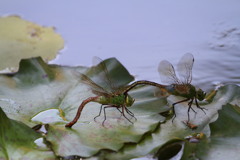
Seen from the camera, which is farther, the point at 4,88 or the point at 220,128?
the point at 4,88

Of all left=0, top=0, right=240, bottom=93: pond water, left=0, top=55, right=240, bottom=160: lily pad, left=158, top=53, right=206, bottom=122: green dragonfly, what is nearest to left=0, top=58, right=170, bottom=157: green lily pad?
left=0, top=55, right=240, bottom=160: lily pad

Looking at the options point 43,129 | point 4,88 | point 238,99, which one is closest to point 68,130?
point 43,129

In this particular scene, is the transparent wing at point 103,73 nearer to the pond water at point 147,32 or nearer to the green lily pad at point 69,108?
the green lily pad at point 69,108

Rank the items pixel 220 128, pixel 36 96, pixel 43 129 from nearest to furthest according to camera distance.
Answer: pixel 220 128 → pixel 43 129 → pixel 36 96

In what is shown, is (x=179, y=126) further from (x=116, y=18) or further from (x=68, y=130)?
(x=116, y=18)

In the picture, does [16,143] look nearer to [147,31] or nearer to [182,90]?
[182,90]

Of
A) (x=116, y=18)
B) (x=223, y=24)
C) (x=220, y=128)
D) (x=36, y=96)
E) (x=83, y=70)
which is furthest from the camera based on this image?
(x=116, y=18)

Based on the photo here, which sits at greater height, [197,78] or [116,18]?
[116,18]

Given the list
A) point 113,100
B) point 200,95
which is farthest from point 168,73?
point 113,100
